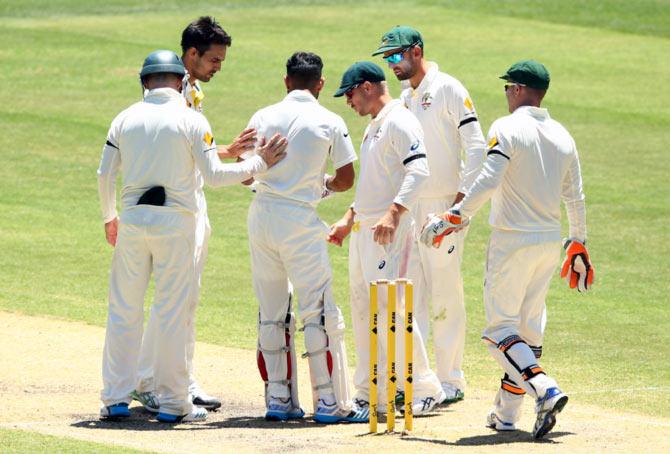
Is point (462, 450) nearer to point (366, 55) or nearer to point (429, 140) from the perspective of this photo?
point (429, 140)

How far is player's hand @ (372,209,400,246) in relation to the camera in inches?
336

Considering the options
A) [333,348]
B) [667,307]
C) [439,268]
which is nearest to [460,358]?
[439,268]

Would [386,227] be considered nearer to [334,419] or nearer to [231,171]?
[231,171]

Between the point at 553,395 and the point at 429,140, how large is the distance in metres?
2.34

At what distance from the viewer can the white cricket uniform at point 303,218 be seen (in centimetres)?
858

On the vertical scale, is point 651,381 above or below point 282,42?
below

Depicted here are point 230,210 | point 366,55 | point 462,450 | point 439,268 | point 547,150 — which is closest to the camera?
point 462,450

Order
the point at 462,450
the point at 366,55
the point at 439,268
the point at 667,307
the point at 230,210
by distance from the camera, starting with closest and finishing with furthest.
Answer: the point at 462,450
the point at 439,268
the point at 667,307
the point at 230,210
the point at 366,55

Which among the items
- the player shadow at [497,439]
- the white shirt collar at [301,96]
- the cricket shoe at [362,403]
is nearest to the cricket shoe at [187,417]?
the cricket shoe at [362,403]

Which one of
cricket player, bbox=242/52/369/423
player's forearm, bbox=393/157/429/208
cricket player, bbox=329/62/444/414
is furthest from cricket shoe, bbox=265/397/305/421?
player's forearm, bbox=393/157/429/208

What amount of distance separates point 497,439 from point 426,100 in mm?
2553

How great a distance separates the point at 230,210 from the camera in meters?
16.9

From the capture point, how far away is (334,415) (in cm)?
858

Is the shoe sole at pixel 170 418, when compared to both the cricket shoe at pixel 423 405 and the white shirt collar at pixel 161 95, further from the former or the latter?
the white shirt collar at pixel 161 95
